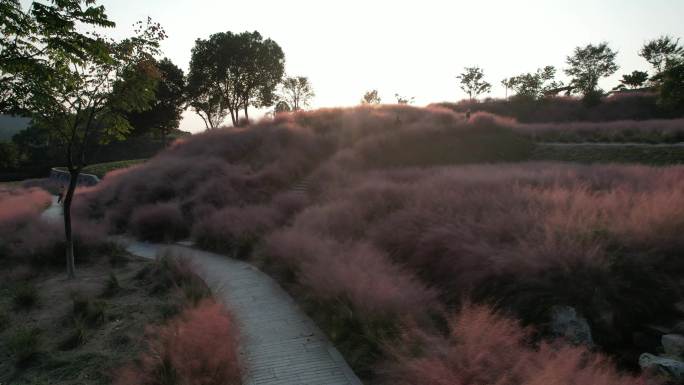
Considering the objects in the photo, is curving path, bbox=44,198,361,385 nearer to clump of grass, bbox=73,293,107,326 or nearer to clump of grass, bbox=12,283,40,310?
clump of grass, bbox=73,293,107,326

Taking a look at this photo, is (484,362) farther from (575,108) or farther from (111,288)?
(575,108)

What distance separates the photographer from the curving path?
5696 millimetres

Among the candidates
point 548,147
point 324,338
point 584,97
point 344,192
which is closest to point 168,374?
point 324,338

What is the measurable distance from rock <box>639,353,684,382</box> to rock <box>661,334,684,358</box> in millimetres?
330

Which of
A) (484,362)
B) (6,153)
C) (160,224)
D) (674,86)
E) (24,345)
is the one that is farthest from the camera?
(674,86)

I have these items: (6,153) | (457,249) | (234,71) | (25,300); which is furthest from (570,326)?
(234,71)

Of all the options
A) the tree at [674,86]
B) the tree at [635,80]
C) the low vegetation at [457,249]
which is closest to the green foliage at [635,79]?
the tree at [635,80]

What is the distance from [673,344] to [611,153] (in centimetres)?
1602

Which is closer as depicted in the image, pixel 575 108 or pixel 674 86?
pixel 674 86

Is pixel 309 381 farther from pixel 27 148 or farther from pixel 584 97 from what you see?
pixel 27 148

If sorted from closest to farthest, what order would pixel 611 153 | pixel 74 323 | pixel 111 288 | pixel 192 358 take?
pixel 192 358 < pixel 74 323 < pixel 111 288 < pixel 611 153

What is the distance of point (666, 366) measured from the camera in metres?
5.10

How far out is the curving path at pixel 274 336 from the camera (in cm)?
570

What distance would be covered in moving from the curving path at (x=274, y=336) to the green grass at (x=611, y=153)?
16.4 metres
